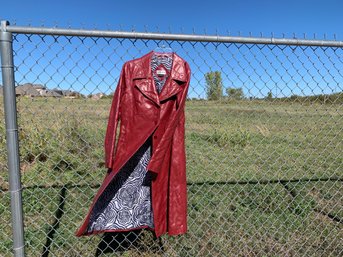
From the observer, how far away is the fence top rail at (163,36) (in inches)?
62.9

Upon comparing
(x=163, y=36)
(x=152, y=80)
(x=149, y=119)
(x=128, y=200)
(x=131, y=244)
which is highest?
(x=163, y=36)

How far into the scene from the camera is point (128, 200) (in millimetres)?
2094

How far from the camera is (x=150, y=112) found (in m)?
1.93

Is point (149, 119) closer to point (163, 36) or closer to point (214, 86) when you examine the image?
point (163, 36)

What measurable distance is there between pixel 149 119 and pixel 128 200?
1.85 feet

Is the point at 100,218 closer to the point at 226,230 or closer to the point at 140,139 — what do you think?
the point at 140,139

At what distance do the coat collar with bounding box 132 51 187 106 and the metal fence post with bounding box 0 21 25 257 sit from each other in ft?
2.17

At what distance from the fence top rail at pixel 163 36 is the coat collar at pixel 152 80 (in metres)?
0.20

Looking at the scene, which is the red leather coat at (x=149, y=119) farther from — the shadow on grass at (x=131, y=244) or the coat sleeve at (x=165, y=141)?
the shadow on grass at (x=131, y=244)

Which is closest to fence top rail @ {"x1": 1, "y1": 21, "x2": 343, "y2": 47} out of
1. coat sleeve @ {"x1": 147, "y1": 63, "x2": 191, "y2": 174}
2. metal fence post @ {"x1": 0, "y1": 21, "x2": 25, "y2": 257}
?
metal fence post @ {"x1": 0, "y1": 21, "x2": 25, "y2": 257}

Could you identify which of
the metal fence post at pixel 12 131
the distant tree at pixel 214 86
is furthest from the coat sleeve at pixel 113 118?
the distant tree at pixel 214 86

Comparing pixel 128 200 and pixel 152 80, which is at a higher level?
pixel 152 80

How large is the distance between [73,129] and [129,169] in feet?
12.7

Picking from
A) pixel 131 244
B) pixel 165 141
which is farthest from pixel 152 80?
pixel 131 244
